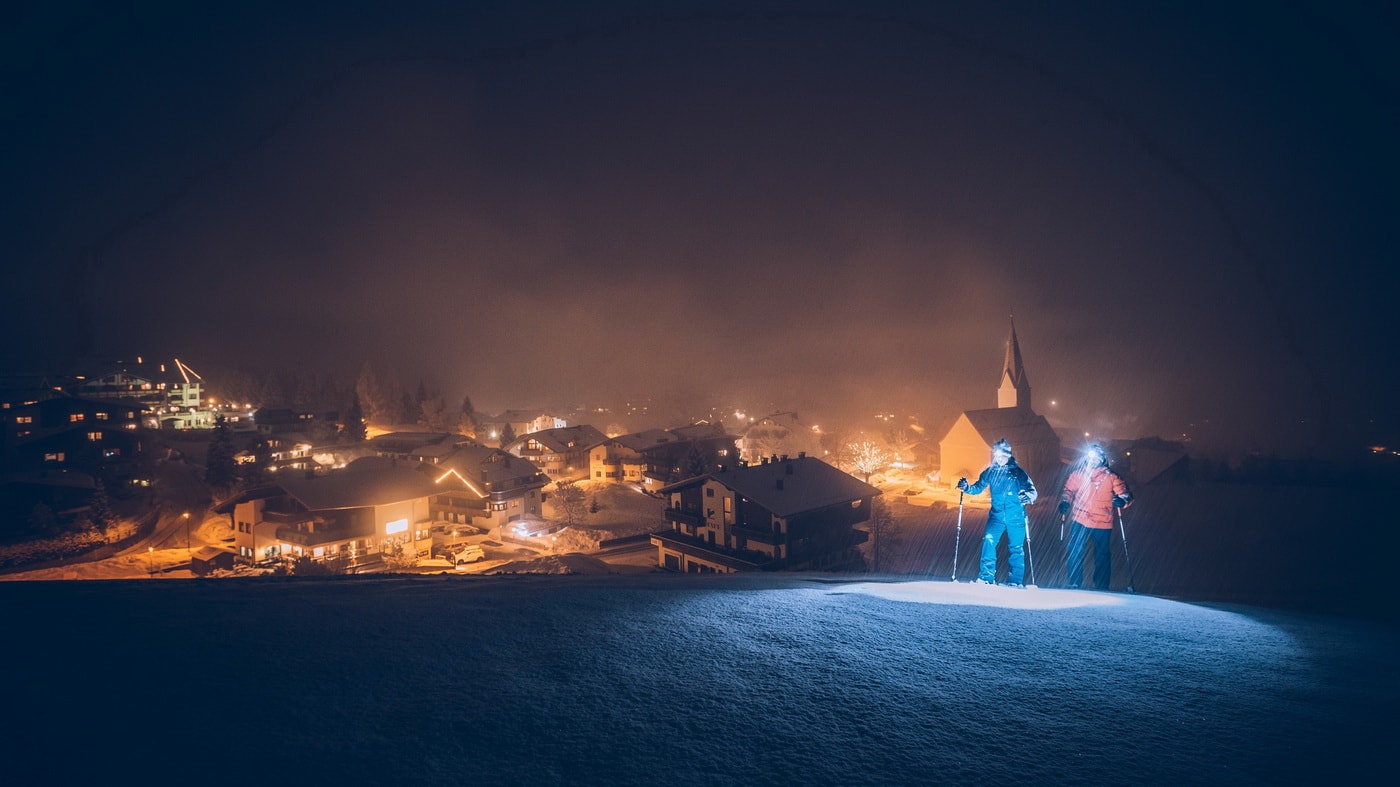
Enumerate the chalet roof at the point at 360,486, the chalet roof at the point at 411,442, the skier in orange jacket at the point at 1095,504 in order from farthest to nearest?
the chalet roof at the point at 411,442, the chalet roof at the point at 360,486, the skier in orange jacket at the point at 1095,504

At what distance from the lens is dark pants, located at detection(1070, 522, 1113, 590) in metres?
11.2

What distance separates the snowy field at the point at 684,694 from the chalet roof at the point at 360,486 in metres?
34.8

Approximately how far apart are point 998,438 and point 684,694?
5844 centimetres

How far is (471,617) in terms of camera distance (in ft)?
22.9

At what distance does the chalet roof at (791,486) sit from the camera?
107 feet

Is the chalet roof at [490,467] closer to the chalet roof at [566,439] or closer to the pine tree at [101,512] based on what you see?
the chalet roof at [566,439]

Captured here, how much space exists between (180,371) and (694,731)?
113498 mm

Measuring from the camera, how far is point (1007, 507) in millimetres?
10008

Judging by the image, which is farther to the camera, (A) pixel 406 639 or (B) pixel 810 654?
(A) pixel 406 639

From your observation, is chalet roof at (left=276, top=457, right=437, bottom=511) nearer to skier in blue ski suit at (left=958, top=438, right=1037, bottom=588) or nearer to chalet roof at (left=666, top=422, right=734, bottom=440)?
chalet roof at (left=666, top=422, right=734, bottom=440)

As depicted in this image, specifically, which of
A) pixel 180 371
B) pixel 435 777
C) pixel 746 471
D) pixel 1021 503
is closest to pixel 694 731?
pixel 435 777

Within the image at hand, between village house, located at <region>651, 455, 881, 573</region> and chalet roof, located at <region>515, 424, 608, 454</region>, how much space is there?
32546 mm

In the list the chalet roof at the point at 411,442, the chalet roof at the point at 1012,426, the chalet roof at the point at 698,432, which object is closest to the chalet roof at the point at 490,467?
the chalet roof at the point at 411,442

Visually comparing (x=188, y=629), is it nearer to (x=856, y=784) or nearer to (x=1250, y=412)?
(x=856, y=784)
